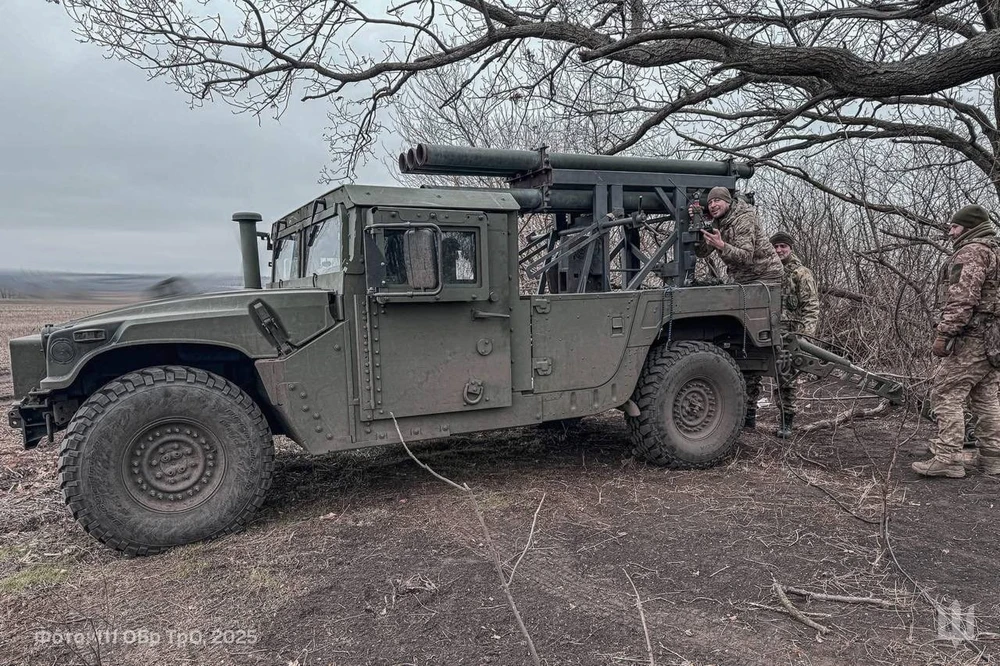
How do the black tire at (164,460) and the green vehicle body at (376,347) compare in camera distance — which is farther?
the green vehicle body at (376,347)

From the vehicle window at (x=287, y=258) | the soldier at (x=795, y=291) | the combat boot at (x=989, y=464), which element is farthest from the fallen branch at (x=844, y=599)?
the soldier at (x=795, y=291)

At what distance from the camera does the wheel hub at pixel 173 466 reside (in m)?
3.56

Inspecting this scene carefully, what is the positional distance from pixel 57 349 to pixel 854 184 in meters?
9.27

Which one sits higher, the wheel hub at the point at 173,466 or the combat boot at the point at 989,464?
the wheel hub at the point at 173,466

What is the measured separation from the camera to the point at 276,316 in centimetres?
386

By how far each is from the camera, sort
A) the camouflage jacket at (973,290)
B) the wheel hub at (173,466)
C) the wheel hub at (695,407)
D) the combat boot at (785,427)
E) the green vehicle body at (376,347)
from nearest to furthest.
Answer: the wheel hub at (173,466), the green vehicle body at (376,347), the camouflage jacket at (973,290), the wheel hub at (695,407), the combat boot at (785,427)

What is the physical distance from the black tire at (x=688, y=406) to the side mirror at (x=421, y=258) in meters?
1.99

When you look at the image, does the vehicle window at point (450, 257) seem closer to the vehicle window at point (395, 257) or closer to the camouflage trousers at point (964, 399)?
the vehicle window at point (395, 257)

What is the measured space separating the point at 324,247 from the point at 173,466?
166cm

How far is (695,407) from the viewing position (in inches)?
205

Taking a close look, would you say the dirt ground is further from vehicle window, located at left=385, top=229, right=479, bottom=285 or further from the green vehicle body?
vehicle window, located at left=385, top=229, right=479, bottom=285

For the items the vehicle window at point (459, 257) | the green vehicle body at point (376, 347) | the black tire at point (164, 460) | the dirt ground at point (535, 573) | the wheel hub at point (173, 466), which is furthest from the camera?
the vehicle window at point (459, 257)

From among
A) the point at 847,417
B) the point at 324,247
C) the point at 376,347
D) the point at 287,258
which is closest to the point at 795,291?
the point at 847,417

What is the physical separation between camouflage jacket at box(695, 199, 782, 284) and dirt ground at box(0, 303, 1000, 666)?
5.43 feet
